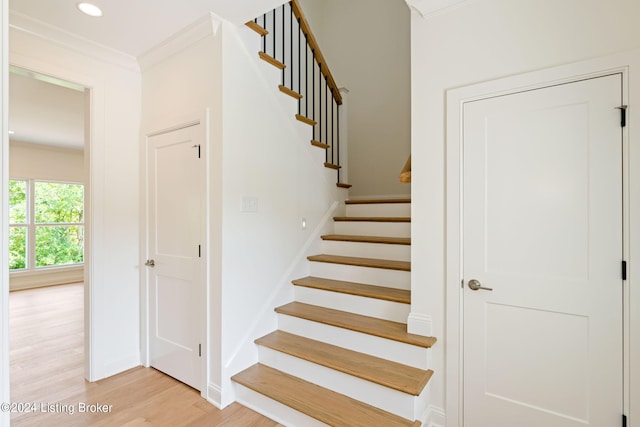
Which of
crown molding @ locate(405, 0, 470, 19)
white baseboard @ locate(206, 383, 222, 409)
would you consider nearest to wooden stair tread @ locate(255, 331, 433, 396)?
white baseboard @ locate(206, 383, 222, 409)

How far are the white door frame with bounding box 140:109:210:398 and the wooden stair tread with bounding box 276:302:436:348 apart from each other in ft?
2.06

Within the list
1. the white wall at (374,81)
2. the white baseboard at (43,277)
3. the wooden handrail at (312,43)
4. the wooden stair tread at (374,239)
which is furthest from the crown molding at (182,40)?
the white baseboard at (43,277)

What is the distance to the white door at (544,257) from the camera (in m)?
1.55

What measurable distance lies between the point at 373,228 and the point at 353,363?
143 centimetres

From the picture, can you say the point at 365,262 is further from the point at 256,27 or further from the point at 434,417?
the point at 256,27

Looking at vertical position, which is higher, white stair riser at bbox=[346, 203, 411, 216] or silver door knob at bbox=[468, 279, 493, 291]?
white stair riser at bbox=[346, 203, 411, 216]

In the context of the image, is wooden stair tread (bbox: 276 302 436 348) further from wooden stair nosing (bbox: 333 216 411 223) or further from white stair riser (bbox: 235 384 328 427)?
wooden stair nosing (bbox: 333 216 411 223)

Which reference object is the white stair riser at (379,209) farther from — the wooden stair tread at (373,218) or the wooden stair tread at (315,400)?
the wooden stair tread at (315,400)

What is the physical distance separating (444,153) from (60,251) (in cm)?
779

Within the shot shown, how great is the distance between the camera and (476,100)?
6.10 ft

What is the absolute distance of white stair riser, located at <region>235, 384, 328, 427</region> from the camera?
196 centimetres

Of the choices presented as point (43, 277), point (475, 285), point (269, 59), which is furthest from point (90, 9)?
point (43, 277)

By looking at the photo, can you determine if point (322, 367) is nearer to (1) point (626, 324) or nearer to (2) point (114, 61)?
(1) point (626, 324)

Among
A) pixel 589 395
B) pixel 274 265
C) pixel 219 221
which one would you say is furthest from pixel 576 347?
pixel 219 221
